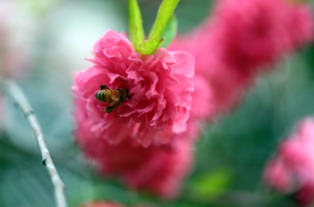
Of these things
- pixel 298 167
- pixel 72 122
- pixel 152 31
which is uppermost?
pixel 72 122

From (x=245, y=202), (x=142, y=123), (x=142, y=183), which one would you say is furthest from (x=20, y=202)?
(x=142, y=123)

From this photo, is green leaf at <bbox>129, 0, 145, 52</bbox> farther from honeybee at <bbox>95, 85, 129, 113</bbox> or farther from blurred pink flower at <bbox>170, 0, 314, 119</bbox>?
blurred pink flower at <bbox>170, 0, 314, 119</bbox>

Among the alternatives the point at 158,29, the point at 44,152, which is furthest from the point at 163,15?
the point at 44,152

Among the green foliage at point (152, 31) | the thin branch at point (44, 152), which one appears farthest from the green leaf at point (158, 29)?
the thin branch at point (44, 152)

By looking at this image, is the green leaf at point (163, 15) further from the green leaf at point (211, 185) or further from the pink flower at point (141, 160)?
the green leaf at point (211, 185)

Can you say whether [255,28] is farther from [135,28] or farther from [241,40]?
[135,28]

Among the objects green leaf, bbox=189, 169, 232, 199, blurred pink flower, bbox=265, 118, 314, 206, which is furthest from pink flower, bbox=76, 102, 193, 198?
blurred pink flower, bbox=265, 118, 314, 206

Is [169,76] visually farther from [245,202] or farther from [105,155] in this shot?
[245,202]
